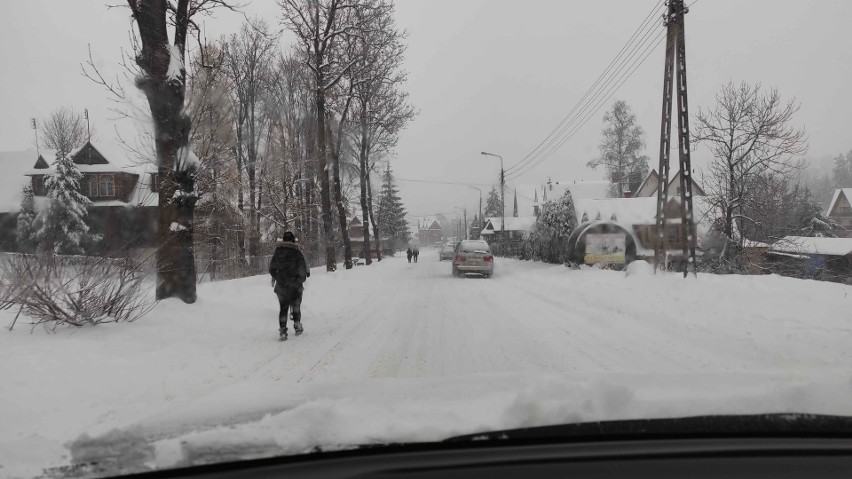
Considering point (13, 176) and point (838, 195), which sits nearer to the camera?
point (13, 176)

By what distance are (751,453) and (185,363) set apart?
18.6 feet

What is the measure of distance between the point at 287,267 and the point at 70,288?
2.80 meters

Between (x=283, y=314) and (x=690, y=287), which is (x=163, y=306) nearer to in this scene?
(x=283, y=314)

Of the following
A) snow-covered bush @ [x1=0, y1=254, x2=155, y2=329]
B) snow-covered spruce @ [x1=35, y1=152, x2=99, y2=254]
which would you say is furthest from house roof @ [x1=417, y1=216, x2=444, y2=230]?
snow-covered bush @ [x1=0, y1=254, x2=155, y2=329]

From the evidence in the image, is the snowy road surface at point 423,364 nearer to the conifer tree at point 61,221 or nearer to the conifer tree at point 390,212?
the conifer tree at point 61,221

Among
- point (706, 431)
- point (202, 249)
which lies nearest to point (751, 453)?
point (706, 431)

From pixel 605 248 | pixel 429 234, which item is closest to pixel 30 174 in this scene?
pixel 605 248

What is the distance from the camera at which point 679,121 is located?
12961 mm

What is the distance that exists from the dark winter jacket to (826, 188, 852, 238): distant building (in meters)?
19.8

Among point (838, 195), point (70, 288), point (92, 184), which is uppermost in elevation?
point (92, 184)

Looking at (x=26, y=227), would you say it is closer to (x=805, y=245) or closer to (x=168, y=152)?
(x=168, y=152)

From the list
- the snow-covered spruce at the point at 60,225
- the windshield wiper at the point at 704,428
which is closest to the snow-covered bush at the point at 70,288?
the snow-covered spruce at the point at 60,225

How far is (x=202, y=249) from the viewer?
23938mm

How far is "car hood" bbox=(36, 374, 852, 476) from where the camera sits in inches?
80.6
